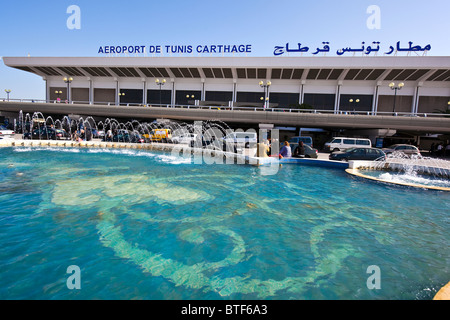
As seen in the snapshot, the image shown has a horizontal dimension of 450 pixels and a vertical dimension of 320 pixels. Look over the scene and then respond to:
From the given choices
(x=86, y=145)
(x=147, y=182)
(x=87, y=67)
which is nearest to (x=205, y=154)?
(x=147, y=182)

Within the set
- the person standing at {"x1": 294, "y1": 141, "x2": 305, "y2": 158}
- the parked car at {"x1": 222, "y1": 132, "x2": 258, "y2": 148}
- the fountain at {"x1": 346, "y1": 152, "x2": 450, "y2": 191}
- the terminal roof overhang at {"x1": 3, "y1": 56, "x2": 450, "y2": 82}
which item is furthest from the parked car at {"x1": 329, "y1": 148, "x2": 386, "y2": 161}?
the terminal roof overhang at {"x1": 3, "y1": 56, "x2": 450, "y2": 82}

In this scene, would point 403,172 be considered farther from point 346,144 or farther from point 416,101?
point 416,101

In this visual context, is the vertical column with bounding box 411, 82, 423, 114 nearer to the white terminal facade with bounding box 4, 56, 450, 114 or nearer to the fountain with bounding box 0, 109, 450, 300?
the white terminal facade with bounding box 4, 56, 450, 114

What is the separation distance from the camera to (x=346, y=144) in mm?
23562

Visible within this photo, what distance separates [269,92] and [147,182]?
36796mm

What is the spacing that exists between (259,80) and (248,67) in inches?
151

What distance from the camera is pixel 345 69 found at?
3750 cm

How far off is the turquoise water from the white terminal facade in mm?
29757

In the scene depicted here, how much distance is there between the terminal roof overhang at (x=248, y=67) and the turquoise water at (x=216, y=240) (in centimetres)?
3369

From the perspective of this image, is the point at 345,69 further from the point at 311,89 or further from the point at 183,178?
the point at 183,178

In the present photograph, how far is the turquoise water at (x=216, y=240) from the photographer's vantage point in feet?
11.6

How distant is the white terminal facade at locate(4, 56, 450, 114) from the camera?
37219mm

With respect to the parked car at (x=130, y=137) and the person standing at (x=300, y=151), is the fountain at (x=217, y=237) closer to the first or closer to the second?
the person standing at (x=300, y=151)

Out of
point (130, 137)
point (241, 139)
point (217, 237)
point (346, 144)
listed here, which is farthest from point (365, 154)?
point (130, 137)
